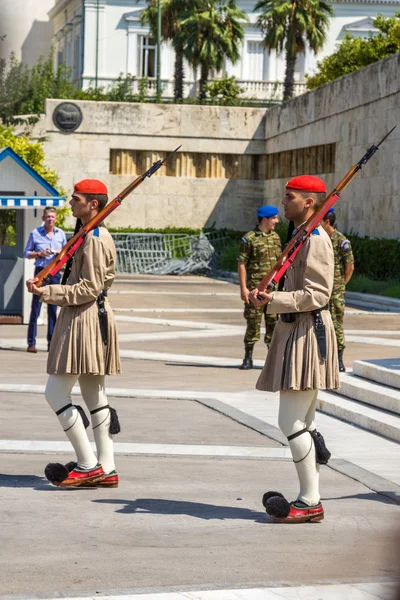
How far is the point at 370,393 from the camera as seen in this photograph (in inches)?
378

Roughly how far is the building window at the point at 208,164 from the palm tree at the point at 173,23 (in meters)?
10.1

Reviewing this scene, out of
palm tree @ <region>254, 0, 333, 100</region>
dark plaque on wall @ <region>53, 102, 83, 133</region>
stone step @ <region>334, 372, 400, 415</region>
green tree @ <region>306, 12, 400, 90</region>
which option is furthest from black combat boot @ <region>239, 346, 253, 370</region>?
palm tree @ <region>254, 0, 333, 100</region>

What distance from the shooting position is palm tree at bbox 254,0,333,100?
4678cm

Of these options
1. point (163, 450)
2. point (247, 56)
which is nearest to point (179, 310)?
point (163, 450)

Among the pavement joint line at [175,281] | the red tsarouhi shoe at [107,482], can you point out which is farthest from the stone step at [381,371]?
the pavement joint line at [175,281]

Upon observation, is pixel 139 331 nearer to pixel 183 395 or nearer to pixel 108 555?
pixel 183 395

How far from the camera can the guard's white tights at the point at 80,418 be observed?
6359mm

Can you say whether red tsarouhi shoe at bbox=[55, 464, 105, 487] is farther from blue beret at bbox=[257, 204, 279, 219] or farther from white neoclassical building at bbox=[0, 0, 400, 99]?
white neoclassical building at bbox=[0, 0, 400, 99]

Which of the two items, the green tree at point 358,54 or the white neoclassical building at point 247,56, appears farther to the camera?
the white neoclassical building at point 247,56

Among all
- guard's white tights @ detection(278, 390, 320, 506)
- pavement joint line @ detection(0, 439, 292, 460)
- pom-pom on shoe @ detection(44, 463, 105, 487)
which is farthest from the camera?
pavement joint line @ detection(0, 439, 292, 460)

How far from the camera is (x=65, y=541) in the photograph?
16.7ft

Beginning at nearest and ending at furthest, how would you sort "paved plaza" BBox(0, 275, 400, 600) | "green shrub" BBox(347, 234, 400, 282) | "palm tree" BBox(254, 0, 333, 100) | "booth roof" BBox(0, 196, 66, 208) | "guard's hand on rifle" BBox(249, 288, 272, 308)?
"paved plaza" BBox(0, 275, 400, 600)
"guard's hand on rifle" BBox(249, 288, 272, 308)
"booth roof" BBox(0, 196, 66, 208)
"green shrub" BBox(347, 234, 400, 282)
"palm tree" BBox(254, 0, 333, 100)

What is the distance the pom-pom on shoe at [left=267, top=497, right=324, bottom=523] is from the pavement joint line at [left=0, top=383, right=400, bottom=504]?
703 millimetres

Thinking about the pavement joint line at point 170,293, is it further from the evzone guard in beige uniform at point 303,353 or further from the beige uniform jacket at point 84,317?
the evzone guard in beige uniform at point 303,353
